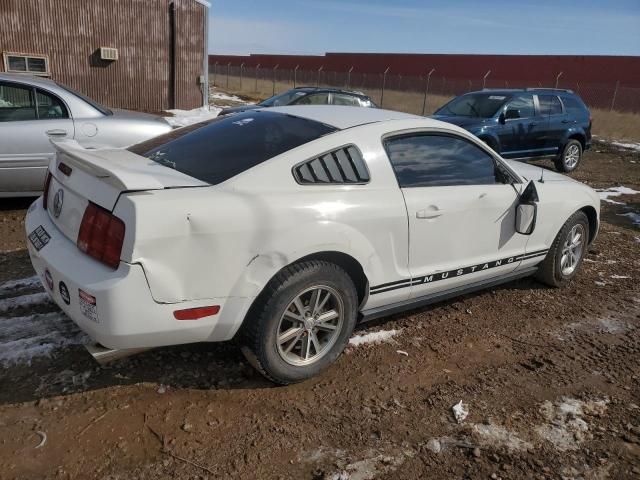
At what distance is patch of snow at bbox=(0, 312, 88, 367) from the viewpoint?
125 inches

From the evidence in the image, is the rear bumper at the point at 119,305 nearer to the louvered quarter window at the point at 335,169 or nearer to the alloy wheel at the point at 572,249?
the louvered quarter window at the point at 335,169

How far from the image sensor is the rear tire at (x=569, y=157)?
11.2 m

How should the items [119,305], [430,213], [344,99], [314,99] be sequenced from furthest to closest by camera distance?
1. [344,99]
2. [314,99]
3. [430,213]
4. [119,305]

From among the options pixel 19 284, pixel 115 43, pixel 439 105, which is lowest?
pixel 19 284

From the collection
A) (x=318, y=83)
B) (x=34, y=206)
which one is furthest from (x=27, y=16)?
(x=318, y=83)

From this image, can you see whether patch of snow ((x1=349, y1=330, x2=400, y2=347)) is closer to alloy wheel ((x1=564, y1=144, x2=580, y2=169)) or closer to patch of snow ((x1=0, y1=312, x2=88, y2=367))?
patch of snow ((x1=0, y1=312, x2=88, y2=367))

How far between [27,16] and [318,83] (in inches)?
898

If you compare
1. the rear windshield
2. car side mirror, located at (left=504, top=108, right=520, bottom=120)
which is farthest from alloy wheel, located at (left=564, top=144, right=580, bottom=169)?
the rear windshield

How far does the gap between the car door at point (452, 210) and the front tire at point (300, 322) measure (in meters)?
0.60

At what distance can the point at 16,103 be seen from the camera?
565cm

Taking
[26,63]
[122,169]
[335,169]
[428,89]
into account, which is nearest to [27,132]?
[122,169]

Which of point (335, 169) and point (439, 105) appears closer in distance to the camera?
point (335, 169)

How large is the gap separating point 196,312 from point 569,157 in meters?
10.8

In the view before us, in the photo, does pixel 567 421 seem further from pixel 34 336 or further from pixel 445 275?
pixel 34 336
